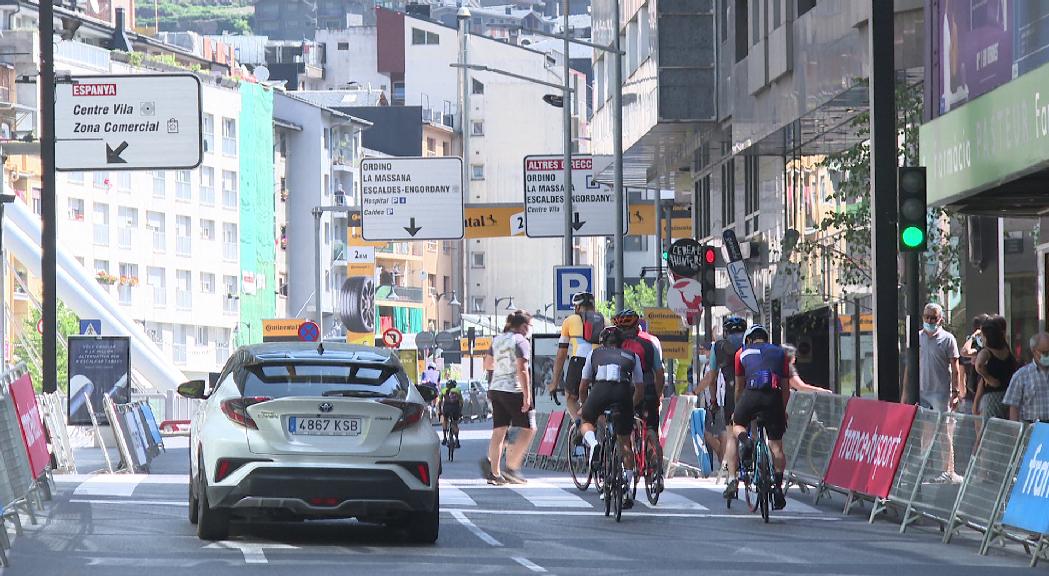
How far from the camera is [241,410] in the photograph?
1620 centimetres

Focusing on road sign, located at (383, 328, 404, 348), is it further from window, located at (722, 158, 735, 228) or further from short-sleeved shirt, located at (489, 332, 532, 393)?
short-sleeved shirt, located at (489, 332, 532, 393)

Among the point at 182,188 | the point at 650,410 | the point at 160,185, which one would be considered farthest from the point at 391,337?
the point at 650,410

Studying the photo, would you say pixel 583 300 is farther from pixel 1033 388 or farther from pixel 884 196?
pixel 1033 388

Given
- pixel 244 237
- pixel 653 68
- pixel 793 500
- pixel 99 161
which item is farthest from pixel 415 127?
pixel 793 500

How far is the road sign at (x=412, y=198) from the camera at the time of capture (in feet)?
147

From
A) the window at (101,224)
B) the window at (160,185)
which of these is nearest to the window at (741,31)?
the window at (101,224)

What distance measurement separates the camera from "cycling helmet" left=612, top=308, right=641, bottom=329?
20688mm

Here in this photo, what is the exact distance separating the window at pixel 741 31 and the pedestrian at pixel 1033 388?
19865mm

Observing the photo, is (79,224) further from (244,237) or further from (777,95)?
(777,95)

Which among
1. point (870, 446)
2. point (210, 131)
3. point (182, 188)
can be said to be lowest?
point (870, 446)

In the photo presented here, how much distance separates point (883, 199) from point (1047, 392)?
2975 millimetres

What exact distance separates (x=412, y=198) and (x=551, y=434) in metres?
13.5

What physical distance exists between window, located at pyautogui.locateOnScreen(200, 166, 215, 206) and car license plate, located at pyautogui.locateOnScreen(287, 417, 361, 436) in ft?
335

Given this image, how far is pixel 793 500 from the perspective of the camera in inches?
889
